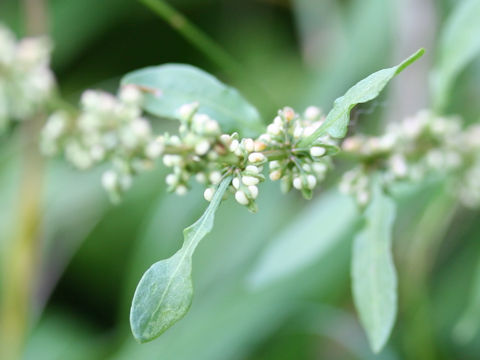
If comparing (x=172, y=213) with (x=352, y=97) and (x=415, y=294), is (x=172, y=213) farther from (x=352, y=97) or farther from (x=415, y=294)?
(x=352, y=97)

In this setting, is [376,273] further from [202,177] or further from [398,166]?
[202,177]

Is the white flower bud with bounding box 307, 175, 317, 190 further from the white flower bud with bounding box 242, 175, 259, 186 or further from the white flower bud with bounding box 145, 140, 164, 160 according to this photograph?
the white flower bud with bounding box 145, 140, 164, 160

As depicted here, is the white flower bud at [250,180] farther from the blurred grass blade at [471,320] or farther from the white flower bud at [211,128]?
the blurred grass blade at [471,320]

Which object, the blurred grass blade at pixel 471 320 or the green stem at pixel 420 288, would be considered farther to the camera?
the green stem at pixel 420 288

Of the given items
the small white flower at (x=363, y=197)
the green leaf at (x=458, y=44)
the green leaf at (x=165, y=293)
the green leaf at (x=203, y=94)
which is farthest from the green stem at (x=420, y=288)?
the green leaf at (x=165, y=293)

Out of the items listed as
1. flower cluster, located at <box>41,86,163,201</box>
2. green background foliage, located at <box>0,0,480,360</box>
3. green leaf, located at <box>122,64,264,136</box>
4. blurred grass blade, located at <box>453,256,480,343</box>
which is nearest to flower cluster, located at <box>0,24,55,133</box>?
flower cluster, located at <box>41,86,163,201</box>

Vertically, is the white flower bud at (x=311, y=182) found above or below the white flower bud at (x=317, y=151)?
below
